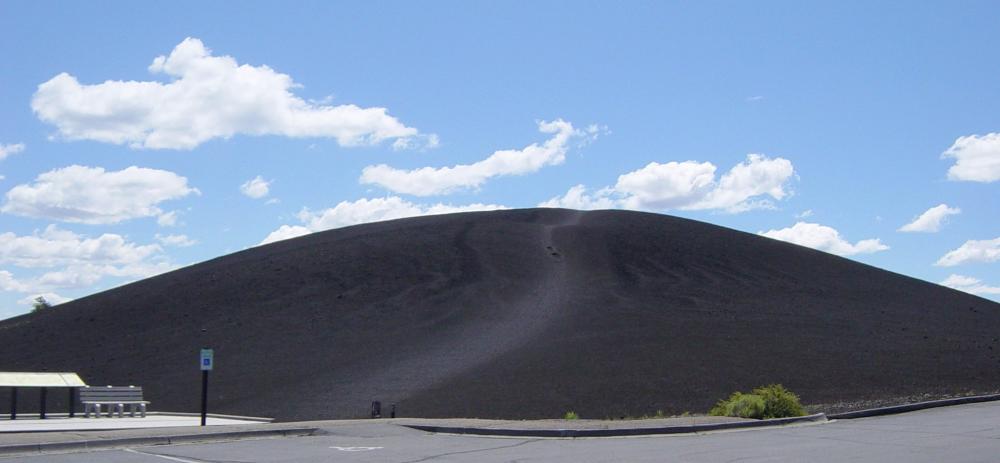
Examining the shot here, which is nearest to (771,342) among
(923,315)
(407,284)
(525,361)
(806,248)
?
(525,361)

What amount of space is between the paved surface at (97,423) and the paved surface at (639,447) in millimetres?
4191

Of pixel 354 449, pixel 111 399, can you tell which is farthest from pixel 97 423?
pixel 354 449

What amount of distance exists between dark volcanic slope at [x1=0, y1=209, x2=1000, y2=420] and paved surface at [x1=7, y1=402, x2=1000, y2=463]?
13.7 metres

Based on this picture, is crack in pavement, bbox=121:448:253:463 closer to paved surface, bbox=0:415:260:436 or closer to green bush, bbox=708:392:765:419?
paved surface, bbox=0:415:260:436

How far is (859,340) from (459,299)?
1913cm

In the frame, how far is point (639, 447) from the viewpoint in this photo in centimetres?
1457

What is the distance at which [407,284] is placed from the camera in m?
54.8

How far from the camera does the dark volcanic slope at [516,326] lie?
114 feet

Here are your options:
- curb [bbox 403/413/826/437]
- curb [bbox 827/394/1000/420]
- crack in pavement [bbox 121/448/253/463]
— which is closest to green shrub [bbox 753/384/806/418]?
curb [bbox 403/413/826/437]

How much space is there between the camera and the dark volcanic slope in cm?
3462

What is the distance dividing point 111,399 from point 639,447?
16382 mm

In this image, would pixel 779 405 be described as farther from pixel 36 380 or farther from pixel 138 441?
pixel 36 380

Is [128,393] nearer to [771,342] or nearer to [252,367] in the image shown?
[252,367]

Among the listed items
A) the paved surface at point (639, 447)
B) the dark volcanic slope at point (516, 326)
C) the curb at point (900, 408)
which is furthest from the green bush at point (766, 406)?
the dark volcanic slope at point (516, 326)
